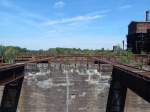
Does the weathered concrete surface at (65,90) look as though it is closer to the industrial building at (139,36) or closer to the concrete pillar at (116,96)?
the concrete pillar at (116,96)

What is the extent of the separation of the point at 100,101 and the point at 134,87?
30.3ft

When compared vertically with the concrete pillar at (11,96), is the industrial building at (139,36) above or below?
above

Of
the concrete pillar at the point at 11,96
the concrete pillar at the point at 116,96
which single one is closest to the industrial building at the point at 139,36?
the concrete pillar at the point at 116,96

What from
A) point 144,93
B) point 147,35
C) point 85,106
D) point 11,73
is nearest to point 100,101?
point 85,106

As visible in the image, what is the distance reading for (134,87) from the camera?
39.2 feet

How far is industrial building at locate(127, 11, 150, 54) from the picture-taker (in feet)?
127

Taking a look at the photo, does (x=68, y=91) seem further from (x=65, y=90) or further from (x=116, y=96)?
(x=116, y=96)

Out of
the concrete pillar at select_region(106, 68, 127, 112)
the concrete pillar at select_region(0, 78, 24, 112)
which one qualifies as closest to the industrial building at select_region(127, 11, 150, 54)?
the concrete pillar at select_region(106, 68, 127, 112)

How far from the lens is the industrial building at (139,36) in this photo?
38.8 meters

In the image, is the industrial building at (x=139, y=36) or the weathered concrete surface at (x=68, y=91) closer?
the weathered concrete surface at (x=68, y=91)

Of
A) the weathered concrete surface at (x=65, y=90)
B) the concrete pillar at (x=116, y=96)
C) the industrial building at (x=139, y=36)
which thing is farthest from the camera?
the industrial building at (x=139, y=36)

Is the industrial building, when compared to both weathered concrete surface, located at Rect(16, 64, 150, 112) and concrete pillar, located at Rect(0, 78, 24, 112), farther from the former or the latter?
concrete pillar, located at Rect(0, 78, 24, 112)

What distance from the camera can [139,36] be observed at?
41.0m

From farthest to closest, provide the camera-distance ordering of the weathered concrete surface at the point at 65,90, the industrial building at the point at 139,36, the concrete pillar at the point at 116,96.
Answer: the industrial building at the point at 139,36, the concrete pillar at the point at 116,96, the weathered concrete surface at the point at 65,90
